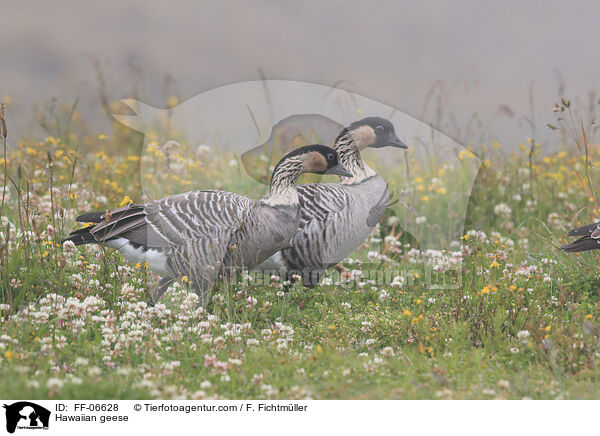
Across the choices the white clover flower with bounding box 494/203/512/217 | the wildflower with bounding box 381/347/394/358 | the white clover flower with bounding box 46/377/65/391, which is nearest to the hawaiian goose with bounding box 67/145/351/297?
the wildflower with bounding box 381/347/394/358

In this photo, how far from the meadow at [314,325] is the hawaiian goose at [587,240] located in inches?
20.5

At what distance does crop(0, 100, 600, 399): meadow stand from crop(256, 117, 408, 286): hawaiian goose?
0.37 meters

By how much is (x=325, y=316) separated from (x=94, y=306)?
2.42 meters

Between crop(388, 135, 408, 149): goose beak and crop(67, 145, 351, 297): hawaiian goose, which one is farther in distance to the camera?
crop(388, 135, 408, 149): goose beak

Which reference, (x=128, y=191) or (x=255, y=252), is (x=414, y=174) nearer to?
(x=255, y=252)

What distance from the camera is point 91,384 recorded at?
15.3 feet

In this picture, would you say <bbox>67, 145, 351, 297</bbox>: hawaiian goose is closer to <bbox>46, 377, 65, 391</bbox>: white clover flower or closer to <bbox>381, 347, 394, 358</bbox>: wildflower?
<bbox>381, 347, 394, 358</bbox>: wildflower

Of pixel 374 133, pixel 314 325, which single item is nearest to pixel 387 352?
pixel 314 325

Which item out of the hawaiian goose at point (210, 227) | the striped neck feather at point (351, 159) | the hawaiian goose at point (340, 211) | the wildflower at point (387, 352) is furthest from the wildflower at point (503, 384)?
the striped neck feather at point (351, 159)

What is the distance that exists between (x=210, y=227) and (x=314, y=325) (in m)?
1.50

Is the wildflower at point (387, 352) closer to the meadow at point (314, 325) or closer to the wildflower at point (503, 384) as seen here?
the meadow at point (314, 325)

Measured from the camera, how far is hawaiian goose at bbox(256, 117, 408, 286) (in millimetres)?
7242
